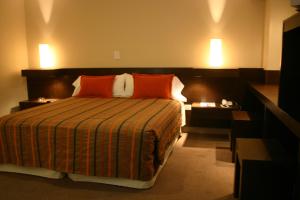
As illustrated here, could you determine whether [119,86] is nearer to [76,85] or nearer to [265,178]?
[76,85]

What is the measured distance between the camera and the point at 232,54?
4.06 meters

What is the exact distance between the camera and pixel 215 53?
400 cm

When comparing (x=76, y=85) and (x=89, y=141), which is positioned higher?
(x=76, y=85)

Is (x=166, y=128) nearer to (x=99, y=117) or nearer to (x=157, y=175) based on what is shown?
(x=157, y=175)

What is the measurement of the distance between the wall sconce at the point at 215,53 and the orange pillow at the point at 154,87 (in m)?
0.62

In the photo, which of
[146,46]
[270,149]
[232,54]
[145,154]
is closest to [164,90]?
[146,46]

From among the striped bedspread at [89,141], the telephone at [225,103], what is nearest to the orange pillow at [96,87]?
the striped bedspread at [89,141]

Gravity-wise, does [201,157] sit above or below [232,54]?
below

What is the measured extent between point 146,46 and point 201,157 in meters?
1.93

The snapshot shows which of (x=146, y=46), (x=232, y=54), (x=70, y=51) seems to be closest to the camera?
(x=232, y=54)

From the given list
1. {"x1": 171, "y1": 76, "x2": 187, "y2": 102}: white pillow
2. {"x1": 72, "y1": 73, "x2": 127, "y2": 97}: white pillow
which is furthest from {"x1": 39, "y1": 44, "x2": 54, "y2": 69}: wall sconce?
{"x1": 171, "y1": 76, "x2": 187, "y2": 102}: white pillow

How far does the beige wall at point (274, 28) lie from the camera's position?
347cm

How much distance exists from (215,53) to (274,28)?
81cm

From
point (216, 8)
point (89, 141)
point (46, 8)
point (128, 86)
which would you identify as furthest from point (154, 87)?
point (46, 8)
